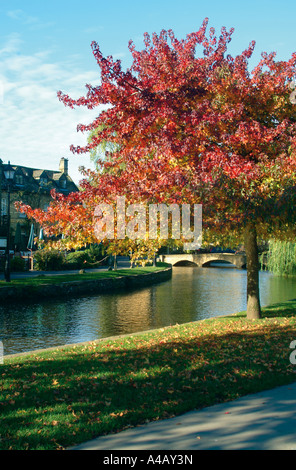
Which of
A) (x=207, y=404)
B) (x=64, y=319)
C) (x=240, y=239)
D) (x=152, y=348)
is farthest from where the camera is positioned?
(x=64, y=319)

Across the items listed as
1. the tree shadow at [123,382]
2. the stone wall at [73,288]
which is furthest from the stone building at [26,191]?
the tree shadow at [123,382]

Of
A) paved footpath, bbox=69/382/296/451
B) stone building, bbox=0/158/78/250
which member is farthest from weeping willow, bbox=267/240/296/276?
paved footpath, bbox=69/382/296/451

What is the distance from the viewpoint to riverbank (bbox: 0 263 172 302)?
20.8 metres

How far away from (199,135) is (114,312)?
36.6 feet

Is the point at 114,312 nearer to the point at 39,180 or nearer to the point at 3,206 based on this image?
the point at 3,206

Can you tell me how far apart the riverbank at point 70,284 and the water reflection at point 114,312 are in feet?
3.57

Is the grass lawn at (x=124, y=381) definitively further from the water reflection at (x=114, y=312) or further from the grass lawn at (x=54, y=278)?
the grass lawn at (x=54, y=278)

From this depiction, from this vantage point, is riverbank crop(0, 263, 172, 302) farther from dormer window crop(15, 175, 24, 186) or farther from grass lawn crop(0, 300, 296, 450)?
dormer window crop(15, 175, 24, 186)

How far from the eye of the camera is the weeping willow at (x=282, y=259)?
105 ft

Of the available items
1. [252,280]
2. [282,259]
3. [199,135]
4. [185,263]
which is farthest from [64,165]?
[199,135]

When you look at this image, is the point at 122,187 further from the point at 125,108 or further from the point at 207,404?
the point at 207,404

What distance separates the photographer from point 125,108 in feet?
34.0

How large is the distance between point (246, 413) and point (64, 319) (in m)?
13.0
